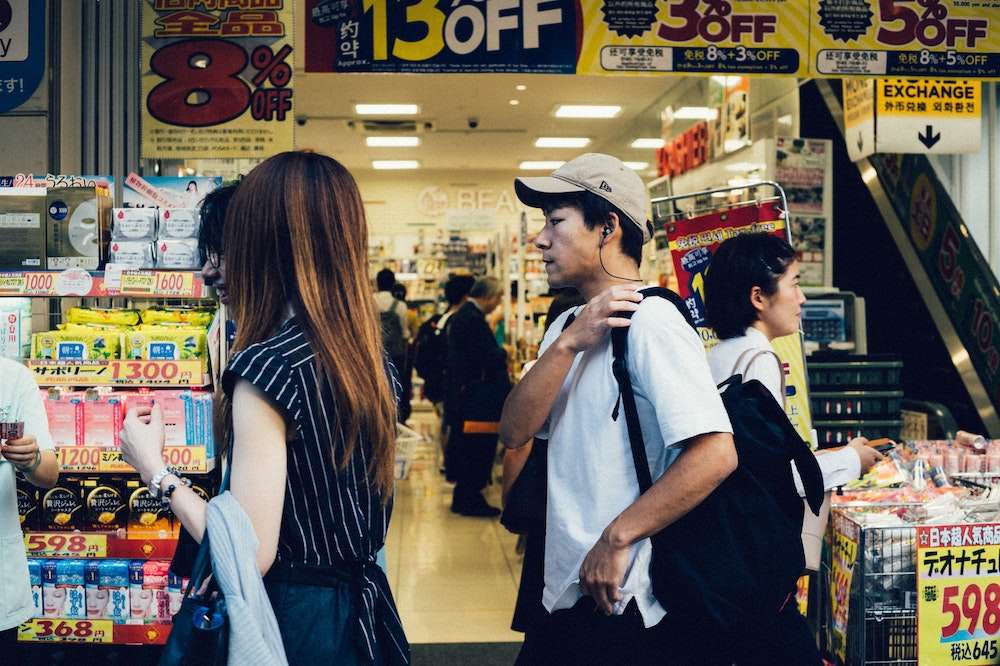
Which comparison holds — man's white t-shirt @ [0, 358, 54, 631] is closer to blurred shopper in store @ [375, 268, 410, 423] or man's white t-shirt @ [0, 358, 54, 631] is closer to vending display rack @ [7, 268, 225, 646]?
vending display rack @ [7, 268, 225, 646]

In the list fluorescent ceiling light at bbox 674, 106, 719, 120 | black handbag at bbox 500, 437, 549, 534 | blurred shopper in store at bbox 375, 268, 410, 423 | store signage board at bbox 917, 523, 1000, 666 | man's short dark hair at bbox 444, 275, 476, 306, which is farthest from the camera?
fluorescent ceiling light at bbox 674, 106, 719, 120

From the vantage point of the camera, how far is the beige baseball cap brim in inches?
75.3

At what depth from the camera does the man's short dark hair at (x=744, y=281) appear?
114 inches

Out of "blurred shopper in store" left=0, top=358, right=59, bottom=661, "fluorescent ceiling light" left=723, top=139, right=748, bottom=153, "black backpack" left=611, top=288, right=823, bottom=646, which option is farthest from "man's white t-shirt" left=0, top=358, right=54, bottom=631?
"fluorescent ceiling light" left=723, top=139, right=748, bottom=153

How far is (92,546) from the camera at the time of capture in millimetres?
3230

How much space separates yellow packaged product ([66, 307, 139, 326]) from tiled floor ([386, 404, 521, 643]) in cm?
203

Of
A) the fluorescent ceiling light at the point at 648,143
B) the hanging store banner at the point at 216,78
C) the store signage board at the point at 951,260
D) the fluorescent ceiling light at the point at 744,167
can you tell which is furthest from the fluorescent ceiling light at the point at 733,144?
the hanging store banner at the point at 216,78

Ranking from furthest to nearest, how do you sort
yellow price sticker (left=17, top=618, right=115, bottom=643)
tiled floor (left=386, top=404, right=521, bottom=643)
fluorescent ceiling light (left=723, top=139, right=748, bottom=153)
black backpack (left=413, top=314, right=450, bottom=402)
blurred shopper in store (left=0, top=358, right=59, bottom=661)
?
black backpack (left=413, top=314, right=450, bottom=402) → fluorescent ceiling light (left=723, top=139, right=748, bottom=153) → tiled floor (left=386, top=404, right=521, bottom=643) → yellow price sticker (left=17, top=618, right=115, bottom=643) → blurred shopper in store (left=0, top=358, right=59, bottom=661)

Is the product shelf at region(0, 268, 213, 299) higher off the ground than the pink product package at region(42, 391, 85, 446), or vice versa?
the product shelf at region(0, 268, 213, 299)

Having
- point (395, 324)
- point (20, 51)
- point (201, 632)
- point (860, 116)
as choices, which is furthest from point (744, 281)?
point (395, 324)

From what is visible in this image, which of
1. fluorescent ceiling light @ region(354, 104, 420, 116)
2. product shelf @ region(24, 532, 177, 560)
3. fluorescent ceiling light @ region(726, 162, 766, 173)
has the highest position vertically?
fluorescent ceiling light @ region(354, 104, 420, 116)

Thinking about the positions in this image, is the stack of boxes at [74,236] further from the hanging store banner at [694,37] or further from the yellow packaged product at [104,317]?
the hanging store banner at [694,37]

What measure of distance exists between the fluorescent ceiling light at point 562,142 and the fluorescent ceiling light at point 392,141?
1821mm

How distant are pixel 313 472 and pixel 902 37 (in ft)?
13.5
